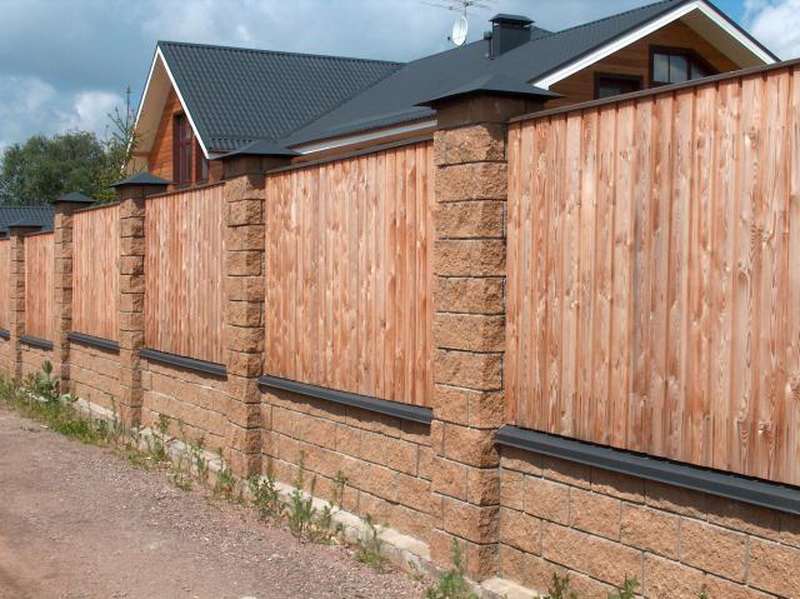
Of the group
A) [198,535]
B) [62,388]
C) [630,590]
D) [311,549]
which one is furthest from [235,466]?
[62,388]

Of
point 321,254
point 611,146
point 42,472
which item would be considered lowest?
point 42,472

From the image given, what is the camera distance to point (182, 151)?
80.4 feet

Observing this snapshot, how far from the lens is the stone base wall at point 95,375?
1174cm

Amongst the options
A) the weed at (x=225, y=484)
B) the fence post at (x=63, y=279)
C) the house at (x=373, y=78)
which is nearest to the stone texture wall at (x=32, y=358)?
the fence post at (x=63, y=279)

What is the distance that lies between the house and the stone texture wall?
422 centimetres

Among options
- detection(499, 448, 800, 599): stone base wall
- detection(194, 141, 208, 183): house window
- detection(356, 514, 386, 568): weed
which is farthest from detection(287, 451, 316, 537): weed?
detection(194, 141, 208, 183): house window

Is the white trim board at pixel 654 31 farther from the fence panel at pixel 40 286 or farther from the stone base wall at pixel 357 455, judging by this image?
the stone base wall at pixel 357 455

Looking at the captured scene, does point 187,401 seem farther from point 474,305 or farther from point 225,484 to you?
point 474,305

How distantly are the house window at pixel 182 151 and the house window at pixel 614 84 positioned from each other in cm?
1071

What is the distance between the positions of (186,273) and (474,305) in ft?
15.8

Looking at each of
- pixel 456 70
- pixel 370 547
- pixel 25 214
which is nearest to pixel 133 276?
pixel 370 547

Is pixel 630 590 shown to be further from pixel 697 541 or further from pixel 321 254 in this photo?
pixel 321 254

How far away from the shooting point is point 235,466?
27.4 ft

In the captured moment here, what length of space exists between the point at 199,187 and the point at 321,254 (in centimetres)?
236
